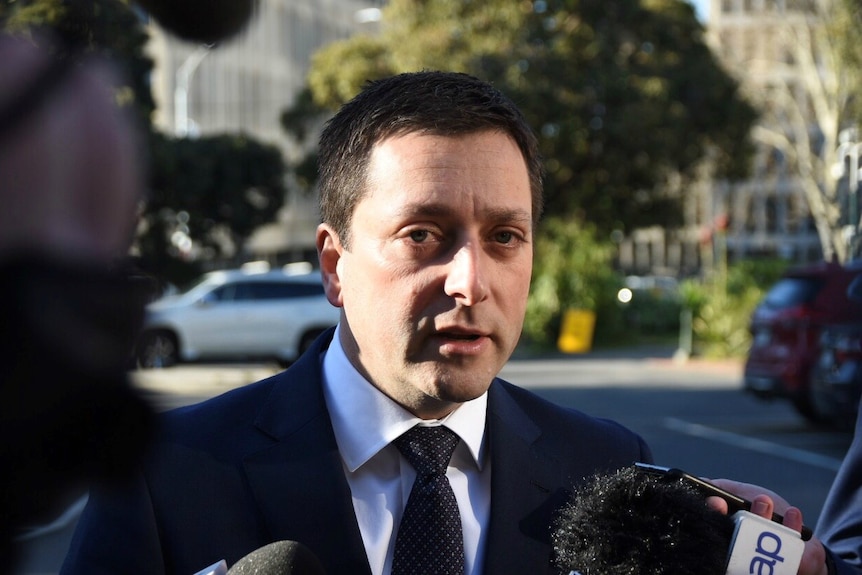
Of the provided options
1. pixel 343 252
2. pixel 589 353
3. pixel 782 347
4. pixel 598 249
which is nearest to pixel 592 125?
pixel 598 249

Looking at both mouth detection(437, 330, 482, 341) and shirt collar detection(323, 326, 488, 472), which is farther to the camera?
shirt collar detection(323, 326, 488, 472)

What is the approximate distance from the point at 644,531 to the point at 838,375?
1013 cm

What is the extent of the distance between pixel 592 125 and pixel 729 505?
2512cm

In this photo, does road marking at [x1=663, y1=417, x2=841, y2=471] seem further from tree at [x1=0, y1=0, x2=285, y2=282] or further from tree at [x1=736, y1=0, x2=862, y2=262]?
tree at [x1=736, y1=0, x2=862, y2=262]

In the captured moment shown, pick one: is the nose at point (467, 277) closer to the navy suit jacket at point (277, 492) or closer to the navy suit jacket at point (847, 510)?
the navy suit jacket at point (277, 492)

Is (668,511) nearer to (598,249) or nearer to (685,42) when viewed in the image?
(598,249)

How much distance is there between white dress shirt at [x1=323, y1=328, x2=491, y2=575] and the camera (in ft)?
4.56

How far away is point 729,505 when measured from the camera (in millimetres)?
1153

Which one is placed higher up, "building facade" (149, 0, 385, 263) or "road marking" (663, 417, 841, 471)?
"building facade" (149, 0, 385, 263)

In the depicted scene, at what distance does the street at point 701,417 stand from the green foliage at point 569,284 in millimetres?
3608

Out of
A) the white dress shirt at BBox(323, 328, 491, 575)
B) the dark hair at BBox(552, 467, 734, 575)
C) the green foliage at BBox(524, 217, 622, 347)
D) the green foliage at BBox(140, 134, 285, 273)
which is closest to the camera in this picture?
the green foliage at BBox(140, 134, 285, 273)

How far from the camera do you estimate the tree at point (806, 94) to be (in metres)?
26.6

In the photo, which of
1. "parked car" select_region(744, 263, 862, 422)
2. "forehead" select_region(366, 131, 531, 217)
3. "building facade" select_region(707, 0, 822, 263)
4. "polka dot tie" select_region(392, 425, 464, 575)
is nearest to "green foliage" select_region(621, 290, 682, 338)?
"building facade" select_region(707, 0, 822, 263)

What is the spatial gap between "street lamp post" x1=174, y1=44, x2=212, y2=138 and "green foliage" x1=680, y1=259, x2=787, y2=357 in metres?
22.1
